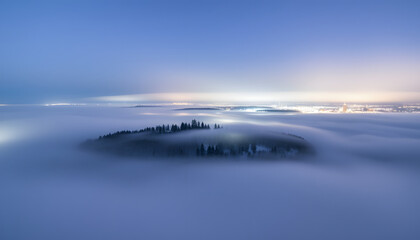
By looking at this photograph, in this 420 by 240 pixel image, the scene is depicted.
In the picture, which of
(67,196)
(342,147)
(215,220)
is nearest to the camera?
(215,220)

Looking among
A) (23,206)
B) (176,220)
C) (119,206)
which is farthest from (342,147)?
(23,206)

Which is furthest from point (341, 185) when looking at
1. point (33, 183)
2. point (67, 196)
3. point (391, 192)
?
point (33, 183)

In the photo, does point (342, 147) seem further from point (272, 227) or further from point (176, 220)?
point (176, 220)

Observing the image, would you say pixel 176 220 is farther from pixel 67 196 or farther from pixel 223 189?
pixel 67 196

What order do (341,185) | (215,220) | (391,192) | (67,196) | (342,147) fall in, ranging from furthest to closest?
(342,147), (341,185), (391,192), (67,196), (215,220)

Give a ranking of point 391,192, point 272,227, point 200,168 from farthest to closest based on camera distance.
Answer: point 200,168, point 391,192, point 272,227

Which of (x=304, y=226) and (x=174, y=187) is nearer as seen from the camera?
(x=304, y=226)

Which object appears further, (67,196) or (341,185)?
(341,185)

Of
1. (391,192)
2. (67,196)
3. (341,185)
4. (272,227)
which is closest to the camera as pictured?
(272,227)

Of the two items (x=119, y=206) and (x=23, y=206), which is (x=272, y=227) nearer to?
(x=119, y=206)
